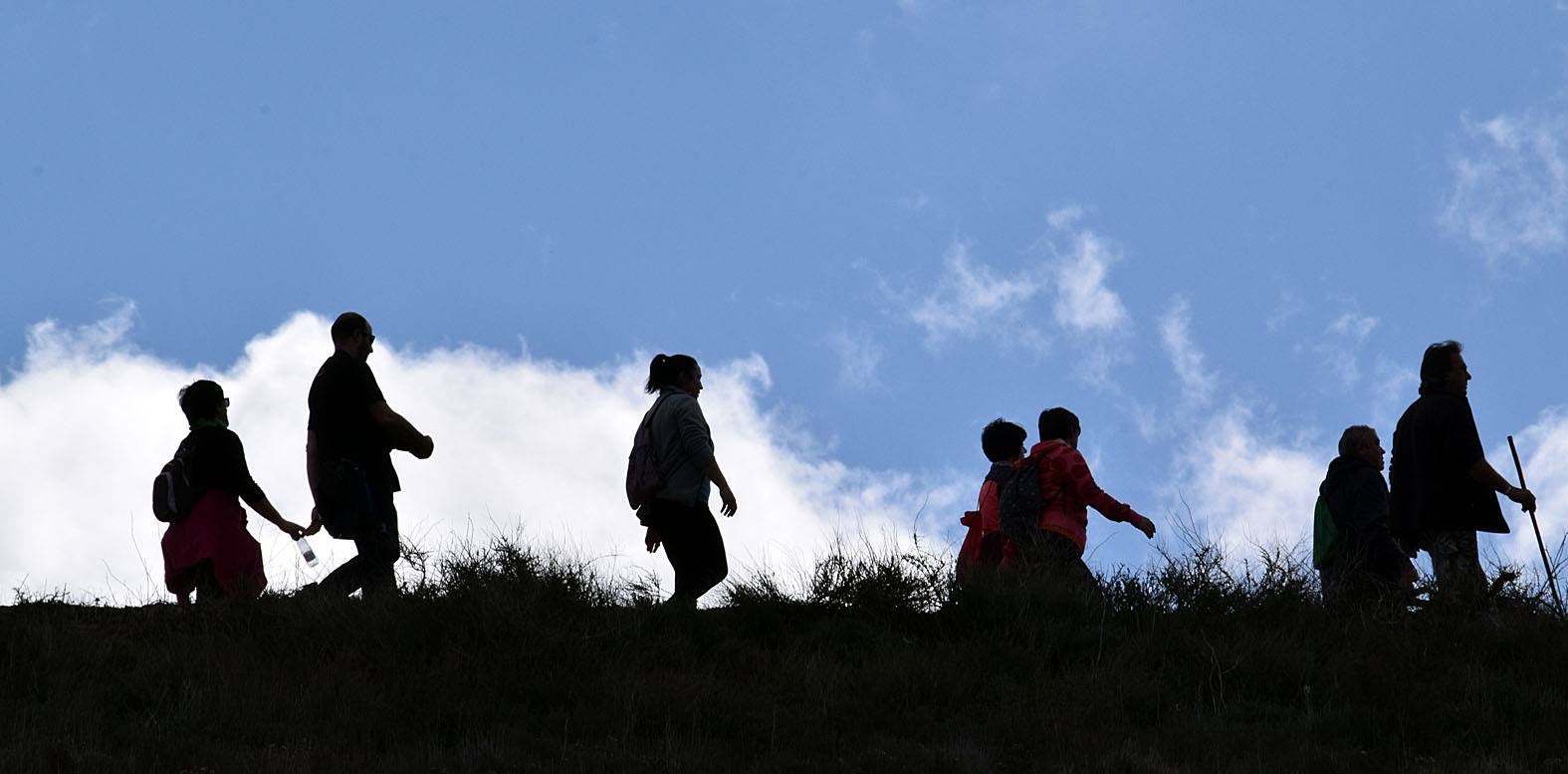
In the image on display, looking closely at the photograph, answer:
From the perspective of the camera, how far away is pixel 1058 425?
9.79 meters

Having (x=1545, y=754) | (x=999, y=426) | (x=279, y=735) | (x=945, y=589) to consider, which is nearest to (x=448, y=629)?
(x=279, y=735)

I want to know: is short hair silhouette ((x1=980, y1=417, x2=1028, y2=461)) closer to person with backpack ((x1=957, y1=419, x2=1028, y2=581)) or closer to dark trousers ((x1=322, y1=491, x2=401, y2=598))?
person with backpack ((x1=957, y1=419, x2=1028, y2=581))

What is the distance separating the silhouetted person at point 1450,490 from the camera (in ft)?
31.4

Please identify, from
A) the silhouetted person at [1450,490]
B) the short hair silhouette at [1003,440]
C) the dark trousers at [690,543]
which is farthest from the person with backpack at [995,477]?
the silhouetted person at [1450,490]

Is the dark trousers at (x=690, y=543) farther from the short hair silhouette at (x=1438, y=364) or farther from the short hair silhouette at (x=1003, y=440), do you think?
the short hair silhouette at (x=1438, y=364)

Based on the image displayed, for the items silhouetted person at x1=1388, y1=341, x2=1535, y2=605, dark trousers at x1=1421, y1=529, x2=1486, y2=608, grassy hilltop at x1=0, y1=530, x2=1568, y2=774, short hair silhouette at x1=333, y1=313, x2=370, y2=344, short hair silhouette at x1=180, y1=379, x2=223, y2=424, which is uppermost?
short hair silhouette at x1=333, y1=313, x2=370, y2=344

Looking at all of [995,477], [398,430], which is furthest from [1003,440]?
[398,430]

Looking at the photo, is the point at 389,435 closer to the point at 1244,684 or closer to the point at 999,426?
the point at 999,426

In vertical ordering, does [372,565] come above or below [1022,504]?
below

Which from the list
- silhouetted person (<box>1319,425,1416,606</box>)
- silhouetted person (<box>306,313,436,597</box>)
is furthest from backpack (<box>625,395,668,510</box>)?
silhouetted person (<box>1319,425,1416,606</box>)

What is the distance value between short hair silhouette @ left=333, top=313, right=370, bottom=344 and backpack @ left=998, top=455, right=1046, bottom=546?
3557 mm

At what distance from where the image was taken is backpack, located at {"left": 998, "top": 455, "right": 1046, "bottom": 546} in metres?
9.65

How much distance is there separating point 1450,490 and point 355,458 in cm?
580

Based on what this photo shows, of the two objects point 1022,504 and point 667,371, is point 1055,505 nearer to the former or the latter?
point 1022,504
